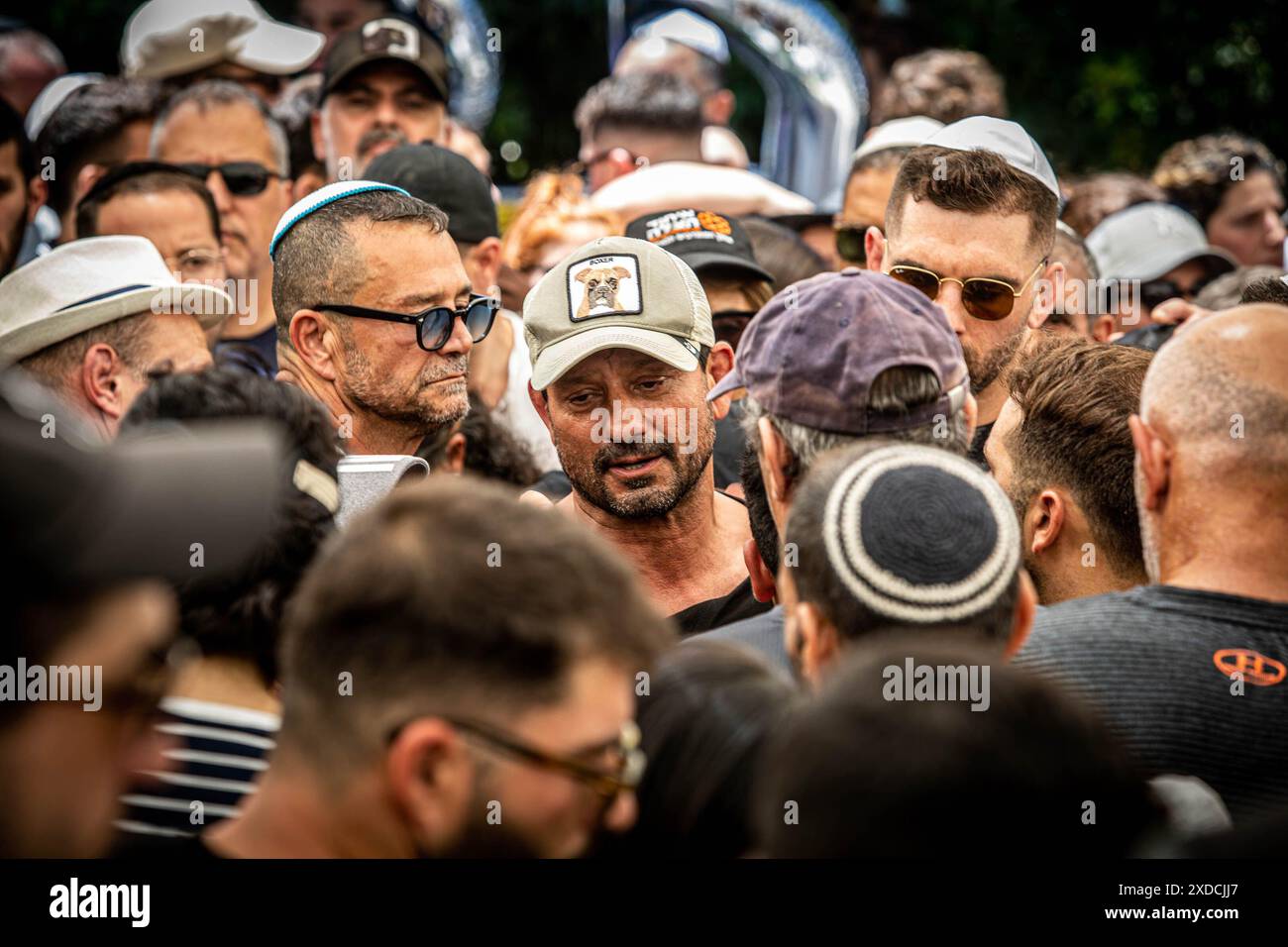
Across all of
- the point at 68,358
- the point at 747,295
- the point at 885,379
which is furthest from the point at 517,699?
the point at 747,295

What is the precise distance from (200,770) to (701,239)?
293 cm

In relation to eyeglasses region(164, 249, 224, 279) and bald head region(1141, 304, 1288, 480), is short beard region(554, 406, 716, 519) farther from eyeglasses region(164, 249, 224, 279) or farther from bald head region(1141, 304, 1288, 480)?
eyeglasses region(164, 249, 224, 279)

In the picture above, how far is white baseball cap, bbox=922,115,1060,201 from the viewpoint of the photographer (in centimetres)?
403

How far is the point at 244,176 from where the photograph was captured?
19.0 ft

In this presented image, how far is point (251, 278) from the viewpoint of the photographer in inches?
224

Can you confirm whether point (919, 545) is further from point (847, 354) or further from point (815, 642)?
point (847, 354)

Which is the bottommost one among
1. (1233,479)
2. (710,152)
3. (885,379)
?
(1233,479)

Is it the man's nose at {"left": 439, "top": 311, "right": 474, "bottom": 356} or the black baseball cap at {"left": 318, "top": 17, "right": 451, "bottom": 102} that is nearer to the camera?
the man's nose at {"left": 439, "top": 311, "right": 474, "bottom": 356}

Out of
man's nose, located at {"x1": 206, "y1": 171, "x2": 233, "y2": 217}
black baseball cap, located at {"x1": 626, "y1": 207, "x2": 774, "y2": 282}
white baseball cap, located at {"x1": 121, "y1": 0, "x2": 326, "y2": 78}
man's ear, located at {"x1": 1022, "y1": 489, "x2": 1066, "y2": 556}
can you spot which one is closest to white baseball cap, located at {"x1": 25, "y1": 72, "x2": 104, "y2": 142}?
white baseball cap, located at {"x1": 121, "y1": 0, "x2": 326, "y2": 78}

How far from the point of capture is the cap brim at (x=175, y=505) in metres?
1.59

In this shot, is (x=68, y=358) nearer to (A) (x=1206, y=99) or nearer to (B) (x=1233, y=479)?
(B) (x=1233, y=479)

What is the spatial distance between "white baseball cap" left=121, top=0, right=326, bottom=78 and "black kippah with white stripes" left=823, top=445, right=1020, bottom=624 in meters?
5.91
